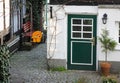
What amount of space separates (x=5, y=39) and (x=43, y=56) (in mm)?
1844

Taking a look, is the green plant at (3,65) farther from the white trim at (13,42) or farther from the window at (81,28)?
the white trim at (13,42)

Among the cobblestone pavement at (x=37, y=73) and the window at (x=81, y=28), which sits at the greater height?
the window at (x=81, y=28)

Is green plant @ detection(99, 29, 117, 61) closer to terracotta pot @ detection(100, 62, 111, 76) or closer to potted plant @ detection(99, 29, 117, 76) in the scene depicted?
potted plant @ detection(99, 29, 117, 76)

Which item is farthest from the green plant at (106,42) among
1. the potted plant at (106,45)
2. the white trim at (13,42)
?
the white trim at (13,42)

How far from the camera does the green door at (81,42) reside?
16513mm

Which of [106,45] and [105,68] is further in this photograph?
[106,45]

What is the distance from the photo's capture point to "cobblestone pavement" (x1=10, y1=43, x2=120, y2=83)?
49.1 ft

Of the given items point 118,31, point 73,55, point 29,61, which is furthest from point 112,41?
point 29,61

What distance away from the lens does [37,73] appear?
52.5ft

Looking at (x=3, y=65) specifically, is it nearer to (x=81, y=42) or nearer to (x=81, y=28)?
(x=81, y=42)

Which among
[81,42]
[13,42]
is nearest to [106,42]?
[81,42]

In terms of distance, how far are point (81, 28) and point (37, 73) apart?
2.44 metres

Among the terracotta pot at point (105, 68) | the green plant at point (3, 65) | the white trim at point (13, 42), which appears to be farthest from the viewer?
the white trim at point (13, 42)

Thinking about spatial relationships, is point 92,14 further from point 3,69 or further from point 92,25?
point 3,69
